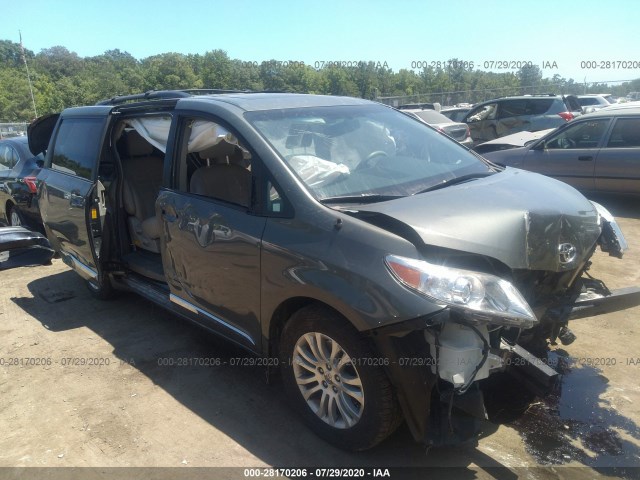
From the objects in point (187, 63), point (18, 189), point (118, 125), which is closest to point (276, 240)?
point (118, 125)

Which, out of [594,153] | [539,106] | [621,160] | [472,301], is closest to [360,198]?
[472,301]

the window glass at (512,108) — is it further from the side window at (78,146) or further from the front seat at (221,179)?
the side window at (78,146)

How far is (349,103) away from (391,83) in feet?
202

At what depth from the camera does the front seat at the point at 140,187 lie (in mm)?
4996

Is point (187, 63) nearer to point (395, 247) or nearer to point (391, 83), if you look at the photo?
point (391, 83)

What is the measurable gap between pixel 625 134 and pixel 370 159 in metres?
6.20

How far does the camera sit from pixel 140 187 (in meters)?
5.12

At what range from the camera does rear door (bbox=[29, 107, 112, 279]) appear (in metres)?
4.70

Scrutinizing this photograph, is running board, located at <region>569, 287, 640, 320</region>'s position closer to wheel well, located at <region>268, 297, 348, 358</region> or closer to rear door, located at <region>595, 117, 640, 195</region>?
wheel well, located at <region>268, 297, 348, 358</region>

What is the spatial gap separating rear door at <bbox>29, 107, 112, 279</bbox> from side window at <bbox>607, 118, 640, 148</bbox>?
7142 mm

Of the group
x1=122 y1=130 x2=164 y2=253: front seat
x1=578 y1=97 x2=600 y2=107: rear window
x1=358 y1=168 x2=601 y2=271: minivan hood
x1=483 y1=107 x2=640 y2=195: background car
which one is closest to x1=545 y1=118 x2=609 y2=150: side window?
x1=483 y1=107 x2=640 y2=195: background car

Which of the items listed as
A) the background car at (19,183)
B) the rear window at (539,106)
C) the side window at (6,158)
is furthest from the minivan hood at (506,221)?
the rear window at (539,106)

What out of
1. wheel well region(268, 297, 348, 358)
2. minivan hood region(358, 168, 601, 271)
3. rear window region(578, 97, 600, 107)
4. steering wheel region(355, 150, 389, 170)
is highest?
rear window region(578, 97, 600, 107)

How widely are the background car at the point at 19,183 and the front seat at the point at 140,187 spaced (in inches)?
110
